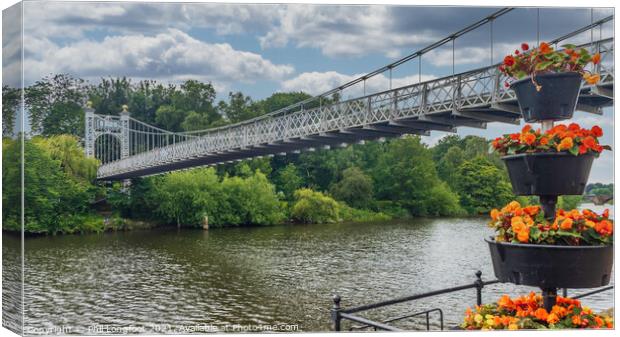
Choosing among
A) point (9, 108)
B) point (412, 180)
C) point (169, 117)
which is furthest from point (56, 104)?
point (412, 180)

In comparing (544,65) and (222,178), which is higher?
(544,65)

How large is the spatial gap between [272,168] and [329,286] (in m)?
10.5

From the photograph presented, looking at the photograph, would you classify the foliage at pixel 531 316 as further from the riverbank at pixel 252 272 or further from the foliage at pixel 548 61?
the riverbank at pixel 252 272

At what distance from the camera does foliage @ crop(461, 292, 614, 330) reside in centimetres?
485

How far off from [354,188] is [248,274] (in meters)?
5.93

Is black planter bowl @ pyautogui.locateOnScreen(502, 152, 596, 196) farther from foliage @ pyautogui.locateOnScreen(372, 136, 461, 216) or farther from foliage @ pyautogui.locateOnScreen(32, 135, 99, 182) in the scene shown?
foliage @ pyautogui.locateOnScreen(372, 136, 461, 216)

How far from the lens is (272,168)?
81.1 feet

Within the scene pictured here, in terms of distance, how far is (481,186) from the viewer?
49.0 feet

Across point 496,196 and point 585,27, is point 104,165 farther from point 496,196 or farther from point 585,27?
point 585,27

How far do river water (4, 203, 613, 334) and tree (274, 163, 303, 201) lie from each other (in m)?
1.39

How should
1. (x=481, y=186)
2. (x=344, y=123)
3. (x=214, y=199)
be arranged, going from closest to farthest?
(x=481, y=186) < (x=344, y=123) < (x=214, y=199)

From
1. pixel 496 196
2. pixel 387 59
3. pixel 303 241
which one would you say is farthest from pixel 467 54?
pixel 303 241

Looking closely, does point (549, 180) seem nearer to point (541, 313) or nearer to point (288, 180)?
point (541, 313)

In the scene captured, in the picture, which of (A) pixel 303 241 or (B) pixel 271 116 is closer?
(B) pixel 271 116
